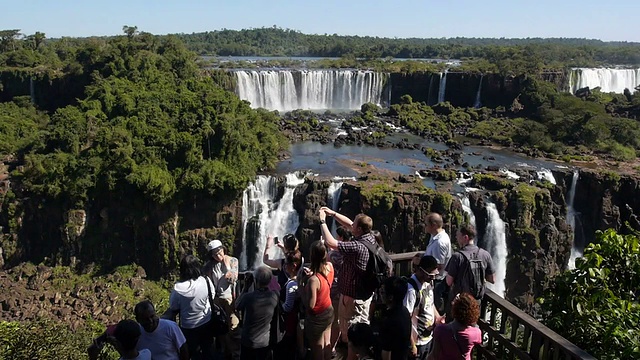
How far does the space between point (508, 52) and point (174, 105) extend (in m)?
42.7

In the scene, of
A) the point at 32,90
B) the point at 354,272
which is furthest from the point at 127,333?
the point at 32,90

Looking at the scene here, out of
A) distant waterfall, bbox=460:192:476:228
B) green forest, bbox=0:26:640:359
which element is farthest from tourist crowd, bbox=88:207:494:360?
distant waterfall, bbox=460:192:476:228

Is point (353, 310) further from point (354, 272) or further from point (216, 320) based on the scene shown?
point (216, 320)

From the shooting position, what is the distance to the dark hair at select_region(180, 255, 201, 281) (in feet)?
18.2

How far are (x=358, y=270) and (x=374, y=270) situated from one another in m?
0.17

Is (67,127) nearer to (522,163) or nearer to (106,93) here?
(106,93)

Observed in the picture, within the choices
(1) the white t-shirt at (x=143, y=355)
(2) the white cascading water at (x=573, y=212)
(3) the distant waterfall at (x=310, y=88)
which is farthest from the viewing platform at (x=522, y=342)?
(3) the distant waterfall at (x=310, y=88)

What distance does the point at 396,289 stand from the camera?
4852 mm

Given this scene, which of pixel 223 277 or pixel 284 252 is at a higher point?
pixel 284 252

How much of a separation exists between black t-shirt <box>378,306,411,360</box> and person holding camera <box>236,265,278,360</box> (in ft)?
3.78

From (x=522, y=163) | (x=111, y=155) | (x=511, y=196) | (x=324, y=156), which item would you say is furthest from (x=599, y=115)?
(x=111, y=155)

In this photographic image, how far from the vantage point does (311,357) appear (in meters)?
5.91

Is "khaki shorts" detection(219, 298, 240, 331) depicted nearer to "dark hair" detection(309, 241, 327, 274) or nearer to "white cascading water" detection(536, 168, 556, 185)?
"dark hair" detection(309, 241, 327, 274)

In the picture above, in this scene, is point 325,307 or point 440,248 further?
point 440,248
